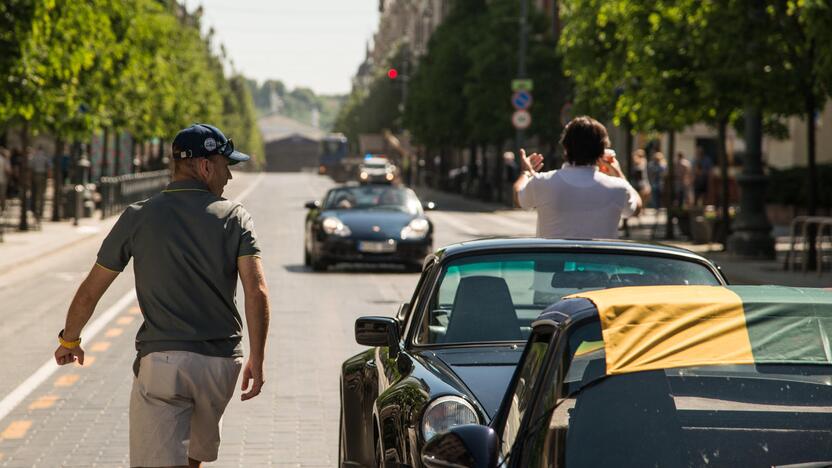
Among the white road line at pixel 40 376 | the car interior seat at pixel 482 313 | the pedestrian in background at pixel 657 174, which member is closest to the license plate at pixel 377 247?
the white road line at pixel 40 376

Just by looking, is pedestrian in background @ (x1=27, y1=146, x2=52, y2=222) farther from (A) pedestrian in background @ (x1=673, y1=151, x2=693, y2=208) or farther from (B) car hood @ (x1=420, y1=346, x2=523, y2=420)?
(B) car hood @ (x1=420, y1=346, x2=523, y2=420)

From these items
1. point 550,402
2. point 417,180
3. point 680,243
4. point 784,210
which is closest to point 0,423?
point 550,402

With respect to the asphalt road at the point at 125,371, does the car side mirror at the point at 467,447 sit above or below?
above

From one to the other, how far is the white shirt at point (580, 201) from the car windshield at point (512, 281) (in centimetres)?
194

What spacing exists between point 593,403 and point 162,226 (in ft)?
7.46

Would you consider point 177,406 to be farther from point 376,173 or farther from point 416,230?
point 376,173

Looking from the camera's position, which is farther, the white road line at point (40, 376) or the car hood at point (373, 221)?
the car hood at point (373, 221)

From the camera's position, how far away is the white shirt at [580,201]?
28.8 ft

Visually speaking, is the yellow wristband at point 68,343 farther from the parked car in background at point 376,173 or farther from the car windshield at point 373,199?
the parked car in background at point 376,173

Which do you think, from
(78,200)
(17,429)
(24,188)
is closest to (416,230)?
(24,188)

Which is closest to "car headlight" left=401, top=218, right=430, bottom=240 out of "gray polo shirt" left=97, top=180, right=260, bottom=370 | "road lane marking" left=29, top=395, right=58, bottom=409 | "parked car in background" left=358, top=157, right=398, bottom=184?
"road lane marking" left=29, top=395, right=58, bottom=409

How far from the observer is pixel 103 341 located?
1501 cm

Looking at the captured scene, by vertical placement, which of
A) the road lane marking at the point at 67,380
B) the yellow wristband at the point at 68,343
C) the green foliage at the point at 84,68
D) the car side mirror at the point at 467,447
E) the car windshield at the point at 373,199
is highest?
the green foliage at the point at 84,68

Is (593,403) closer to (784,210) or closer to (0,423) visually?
(0,423)
